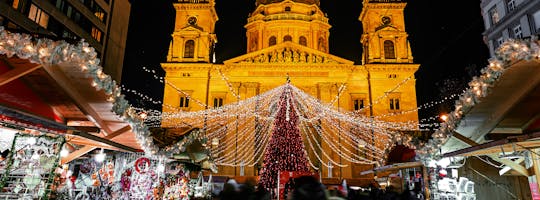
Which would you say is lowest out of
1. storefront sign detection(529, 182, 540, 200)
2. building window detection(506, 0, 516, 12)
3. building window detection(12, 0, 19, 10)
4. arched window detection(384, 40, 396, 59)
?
storefront sign detection(529, 182, 540, 200)

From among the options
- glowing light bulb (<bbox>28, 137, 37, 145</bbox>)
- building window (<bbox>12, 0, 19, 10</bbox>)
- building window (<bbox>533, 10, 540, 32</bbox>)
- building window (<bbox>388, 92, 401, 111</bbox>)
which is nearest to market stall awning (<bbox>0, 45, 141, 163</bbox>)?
glowing light bulb (<bbox>28, 137, 37, 145</bbox>)

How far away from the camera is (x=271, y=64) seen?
39.2 metres

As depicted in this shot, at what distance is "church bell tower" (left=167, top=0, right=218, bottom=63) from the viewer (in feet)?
131

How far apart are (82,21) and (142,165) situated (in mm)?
25629

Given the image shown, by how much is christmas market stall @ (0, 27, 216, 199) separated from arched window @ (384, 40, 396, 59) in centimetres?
3364

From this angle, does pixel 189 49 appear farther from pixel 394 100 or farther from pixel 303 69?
pixel 394 100

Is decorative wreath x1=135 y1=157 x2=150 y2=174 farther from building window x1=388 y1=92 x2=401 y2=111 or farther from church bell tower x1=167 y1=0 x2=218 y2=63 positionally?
building window x1=388 y1=92 x2=401 y2=111

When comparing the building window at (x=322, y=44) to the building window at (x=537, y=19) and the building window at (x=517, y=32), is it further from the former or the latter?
the building window at (x=537, y=19)

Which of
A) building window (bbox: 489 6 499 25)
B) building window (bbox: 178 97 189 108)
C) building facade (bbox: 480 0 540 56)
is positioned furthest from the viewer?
building window (bbox: 178 97 189 108)

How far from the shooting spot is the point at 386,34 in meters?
39.7

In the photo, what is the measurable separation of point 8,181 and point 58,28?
25.8 metres

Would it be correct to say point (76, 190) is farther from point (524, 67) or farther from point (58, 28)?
point (58, 28)

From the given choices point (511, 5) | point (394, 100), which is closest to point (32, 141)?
point (511, 5)

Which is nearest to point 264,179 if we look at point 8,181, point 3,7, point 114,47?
point 8,181
